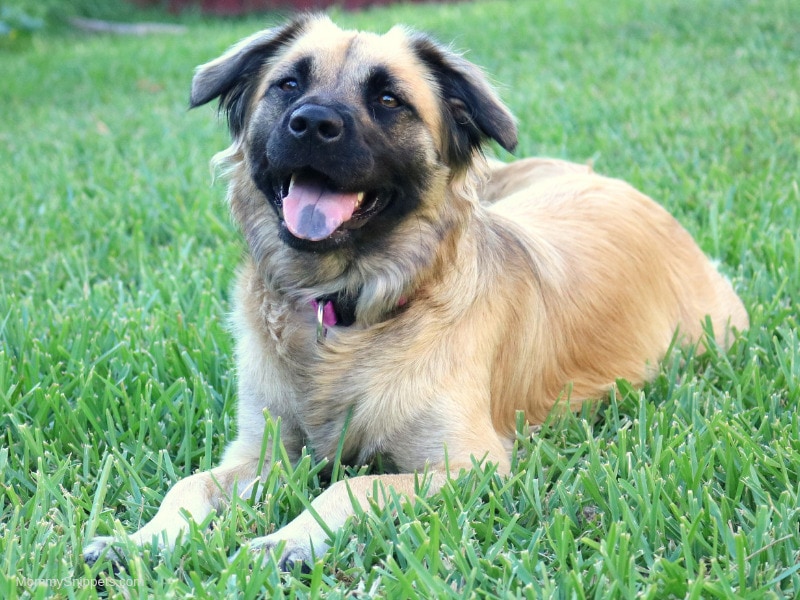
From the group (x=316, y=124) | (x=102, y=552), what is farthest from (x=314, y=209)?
(x=102, y=552)

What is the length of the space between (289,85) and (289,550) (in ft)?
5.34

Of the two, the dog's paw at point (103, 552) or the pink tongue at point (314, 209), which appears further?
the pink tongue at point (314, 209)

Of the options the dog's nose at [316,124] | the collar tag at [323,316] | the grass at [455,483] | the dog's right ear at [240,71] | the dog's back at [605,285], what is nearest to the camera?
the grass at [455,483]

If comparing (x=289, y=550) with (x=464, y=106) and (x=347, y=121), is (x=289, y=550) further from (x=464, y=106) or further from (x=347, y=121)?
(x=464, y=106)

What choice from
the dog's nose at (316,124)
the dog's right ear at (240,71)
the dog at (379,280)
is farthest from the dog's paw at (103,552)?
the dog's right ear at (240,71)

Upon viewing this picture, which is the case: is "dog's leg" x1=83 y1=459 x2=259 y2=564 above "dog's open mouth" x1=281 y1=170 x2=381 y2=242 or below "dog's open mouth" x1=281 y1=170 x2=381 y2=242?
below

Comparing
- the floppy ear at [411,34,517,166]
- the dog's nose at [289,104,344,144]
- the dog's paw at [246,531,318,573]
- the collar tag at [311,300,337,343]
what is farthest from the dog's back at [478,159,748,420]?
the dog's paw at [246,531,318,573]

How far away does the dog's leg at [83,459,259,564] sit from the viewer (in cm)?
251

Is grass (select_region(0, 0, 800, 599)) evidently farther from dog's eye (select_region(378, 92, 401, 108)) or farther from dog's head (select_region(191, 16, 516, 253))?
dog's eye (select_region(378, 92, 401, 108))

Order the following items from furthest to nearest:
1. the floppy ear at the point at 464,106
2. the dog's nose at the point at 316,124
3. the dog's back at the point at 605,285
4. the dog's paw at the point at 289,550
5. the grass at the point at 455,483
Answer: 1. the dog's back at the point at 605,285
2. the floppy ear at the point at 464,106
3. the dog's nose at the point at 316,124
4. the dog's paw at the point at 289,550
5. the grass at the point at 455,483

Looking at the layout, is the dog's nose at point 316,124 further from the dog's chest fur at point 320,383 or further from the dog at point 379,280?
the dog's chest fur at point 320,383

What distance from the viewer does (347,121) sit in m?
2.98

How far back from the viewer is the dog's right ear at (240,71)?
11.1 feet

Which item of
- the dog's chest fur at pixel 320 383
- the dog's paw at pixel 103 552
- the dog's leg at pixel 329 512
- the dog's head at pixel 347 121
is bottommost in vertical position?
the dog's paw at pixel 103 552
